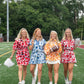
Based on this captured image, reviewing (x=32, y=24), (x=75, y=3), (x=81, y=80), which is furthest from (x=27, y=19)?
(x=81, y=80)

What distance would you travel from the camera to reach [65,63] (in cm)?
544

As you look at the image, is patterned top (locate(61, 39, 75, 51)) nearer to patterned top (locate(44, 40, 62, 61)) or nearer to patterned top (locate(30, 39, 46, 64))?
patterned top (locate(44, 40, 62, 61))

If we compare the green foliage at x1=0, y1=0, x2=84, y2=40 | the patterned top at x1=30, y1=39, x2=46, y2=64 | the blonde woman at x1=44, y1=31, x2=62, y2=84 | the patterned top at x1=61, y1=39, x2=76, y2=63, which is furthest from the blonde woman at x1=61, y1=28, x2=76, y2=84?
the green foliage at x1=0, y1=0, x2=84, y2=40

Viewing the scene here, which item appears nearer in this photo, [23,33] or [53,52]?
[53,52]

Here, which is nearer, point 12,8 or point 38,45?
point 38,45

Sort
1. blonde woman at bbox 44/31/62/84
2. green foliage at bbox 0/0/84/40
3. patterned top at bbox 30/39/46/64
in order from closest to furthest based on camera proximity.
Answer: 1. blonde woman at bbox 44/31/62/84
2. patterned top at bbox 30/39/46/64
3. green foliage at bbox 0/0/84/40

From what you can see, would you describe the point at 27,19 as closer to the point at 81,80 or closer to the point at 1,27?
the point at 1,27

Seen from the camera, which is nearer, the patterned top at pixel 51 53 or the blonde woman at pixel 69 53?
the patterned top at pixel 51 53

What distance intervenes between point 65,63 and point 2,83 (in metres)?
2.01

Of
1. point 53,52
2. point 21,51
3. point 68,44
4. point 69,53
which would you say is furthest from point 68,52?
point 21,51

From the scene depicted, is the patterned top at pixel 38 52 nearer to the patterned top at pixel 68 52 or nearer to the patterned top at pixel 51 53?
the patterned top at pixel 51 53

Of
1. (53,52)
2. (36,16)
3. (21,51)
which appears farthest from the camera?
(36,16)

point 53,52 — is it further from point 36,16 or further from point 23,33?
point 36,16

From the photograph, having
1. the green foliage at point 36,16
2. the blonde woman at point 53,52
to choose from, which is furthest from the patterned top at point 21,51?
the green foliage at point 36,16
